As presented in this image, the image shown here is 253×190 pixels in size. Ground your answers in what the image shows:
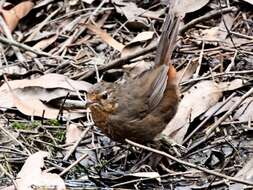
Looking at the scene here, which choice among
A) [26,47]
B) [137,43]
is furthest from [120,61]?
[26,47]

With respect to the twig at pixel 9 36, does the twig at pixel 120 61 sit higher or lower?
higher

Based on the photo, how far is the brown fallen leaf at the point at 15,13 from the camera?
25.5ft

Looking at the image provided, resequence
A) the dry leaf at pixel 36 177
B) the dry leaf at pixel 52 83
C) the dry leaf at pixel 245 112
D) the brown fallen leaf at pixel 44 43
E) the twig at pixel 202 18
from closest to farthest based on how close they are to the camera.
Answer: the dry leaf at pixel 36 177 → the dry leaf at pixel 245 112 → the dry leaf at pixel 52 83 → the twig at pixel 202 18 → the brown fallen leaf at pixel 44 43

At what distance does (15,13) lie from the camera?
25.6ft

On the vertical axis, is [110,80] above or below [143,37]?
below

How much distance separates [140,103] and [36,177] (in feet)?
3.44

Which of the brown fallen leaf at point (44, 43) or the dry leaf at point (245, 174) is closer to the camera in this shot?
the dry leaf at point (245, 174)

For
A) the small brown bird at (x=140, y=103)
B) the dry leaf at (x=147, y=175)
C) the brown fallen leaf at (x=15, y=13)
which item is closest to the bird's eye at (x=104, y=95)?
the small brown bird at (x=140, y=103)

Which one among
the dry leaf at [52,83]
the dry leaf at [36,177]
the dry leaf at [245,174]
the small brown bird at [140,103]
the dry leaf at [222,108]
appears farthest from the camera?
the dry leaf at [52,83]

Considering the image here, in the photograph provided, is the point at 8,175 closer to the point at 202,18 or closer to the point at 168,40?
the point at 168,40

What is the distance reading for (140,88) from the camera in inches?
234

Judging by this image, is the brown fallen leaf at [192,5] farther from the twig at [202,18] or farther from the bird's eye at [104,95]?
the bird's eye at [104,95]

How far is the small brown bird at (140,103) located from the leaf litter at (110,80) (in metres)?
0.16

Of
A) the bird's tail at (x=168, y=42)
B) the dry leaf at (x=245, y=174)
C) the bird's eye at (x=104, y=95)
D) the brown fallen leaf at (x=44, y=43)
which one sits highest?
the bird's tail at (x=168, y=42)
